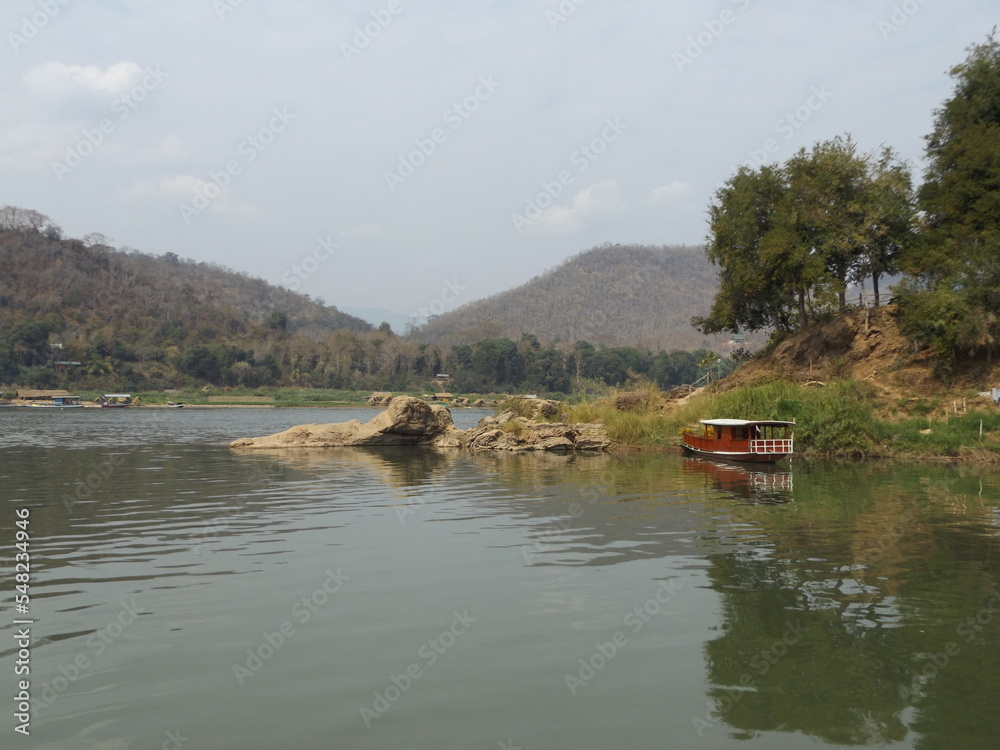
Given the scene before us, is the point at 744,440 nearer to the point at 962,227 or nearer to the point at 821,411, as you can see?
the point at 821,411

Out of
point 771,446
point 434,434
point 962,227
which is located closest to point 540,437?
point 434,434

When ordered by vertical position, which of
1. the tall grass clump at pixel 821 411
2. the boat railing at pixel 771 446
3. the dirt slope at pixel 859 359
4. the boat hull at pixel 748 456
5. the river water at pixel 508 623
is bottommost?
the river water at pixel 508 623

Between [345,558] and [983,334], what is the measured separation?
3294cm

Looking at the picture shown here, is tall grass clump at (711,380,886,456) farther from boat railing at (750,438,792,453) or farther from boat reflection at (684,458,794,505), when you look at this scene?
boat reflection at (684,458,794,505)

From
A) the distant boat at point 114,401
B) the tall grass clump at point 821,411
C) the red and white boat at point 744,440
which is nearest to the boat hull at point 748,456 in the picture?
the red and white boat at point 744,440

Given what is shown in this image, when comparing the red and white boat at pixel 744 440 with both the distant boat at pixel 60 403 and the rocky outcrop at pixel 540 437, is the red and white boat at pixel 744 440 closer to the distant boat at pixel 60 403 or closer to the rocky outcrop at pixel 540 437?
the rocky outcrop at pixel 540 437

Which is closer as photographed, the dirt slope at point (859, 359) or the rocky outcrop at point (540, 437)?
the dirt slope at point (859, 359)

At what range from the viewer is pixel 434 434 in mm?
43125

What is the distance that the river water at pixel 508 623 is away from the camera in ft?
24.1

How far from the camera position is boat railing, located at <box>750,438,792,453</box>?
31.0m

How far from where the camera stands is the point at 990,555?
14.1 metres

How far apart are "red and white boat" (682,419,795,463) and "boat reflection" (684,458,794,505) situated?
0.41 m

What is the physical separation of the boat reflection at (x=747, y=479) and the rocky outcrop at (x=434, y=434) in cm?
714

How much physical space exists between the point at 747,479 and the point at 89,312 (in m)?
147
